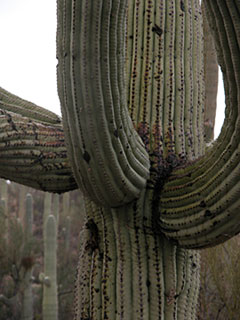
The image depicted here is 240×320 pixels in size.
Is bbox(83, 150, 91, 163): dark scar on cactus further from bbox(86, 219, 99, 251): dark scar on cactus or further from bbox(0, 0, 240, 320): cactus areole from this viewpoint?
bbox(86, 219, 99, 251): dark scar on cactus

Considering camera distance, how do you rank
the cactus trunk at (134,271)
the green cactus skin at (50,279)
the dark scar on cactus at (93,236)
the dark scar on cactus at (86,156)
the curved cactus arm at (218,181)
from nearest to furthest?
the curved cactus arm at (218,181) → the dark scar on cactus at (86,156) → the cactus trunk at (134,271) → the dark scar on cactus at (93,236) → the green cactus skin at (50,279)

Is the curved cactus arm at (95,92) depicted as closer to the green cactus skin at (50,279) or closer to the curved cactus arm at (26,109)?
the curved cactus arm at (26,109)

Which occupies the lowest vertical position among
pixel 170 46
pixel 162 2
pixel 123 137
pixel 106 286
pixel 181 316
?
pixel 181 316

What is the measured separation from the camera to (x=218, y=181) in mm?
1386

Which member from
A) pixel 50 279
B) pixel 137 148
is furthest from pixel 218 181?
pixel 50 279

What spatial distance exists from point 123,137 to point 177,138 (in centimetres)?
38

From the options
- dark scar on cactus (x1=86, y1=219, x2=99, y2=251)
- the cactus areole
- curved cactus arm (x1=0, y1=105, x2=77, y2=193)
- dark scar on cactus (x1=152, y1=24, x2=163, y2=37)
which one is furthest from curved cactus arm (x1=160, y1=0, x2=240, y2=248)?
dark scar on cactus (x1=152, y1=24, x2=163, y2=37)

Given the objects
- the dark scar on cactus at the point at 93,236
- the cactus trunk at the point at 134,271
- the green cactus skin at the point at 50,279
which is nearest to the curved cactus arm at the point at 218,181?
the cactus trunk at the point at 134,271

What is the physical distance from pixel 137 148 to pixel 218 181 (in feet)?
0.96

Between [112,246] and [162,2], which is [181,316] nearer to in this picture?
[112,246]

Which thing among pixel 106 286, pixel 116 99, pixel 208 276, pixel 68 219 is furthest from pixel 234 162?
pixel 68 219

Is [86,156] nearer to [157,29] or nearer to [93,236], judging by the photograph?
[93,236]

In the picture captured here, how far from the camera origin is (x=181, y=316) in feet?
5.57

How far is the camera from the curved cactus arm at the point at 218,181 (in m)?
1.29
